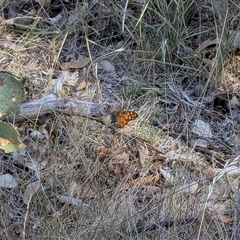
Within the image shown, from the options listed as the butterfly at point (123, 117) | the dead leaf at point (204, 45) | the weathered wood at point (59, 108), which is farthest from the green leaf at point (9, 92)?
the dead leaf at point (204, 45)

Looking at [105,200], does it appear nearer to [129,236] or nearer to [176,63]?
[129,236]

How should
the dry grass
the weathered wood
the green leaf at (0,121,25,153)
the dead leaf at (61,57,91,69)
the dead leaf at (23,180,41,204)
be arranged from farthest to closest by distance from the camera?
the dead leaf at (61,57,91,69)
the weathered wood
the dead leaf at (23,180,41,204)
the dry grass
the green leaf at (0,121,25,153)

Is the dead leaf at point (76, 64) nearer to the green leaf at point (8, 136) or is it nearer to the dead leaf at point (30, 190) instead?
the dead leaf at point (30, 190)

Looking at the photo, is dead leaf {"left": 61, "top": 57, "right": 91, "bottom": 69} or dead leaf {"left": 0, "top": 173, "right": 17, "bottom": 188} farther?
dead leaf {"left": 61, "top": 57, "right": 91, "bottom": 69}

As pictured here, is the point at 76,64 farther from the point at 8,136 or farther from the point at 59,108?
the point at 8,136

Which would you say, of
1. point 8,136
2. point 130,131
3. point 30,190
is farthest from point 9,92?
point 130,131

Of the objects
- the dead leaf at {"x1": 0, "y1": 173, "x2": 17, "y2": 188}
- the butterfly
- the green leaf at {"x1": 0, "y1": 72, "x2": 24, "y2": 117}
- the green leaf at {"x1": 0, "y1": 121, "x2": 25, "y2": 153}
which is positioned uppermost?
the green leaf at {"x1": 0, "y1": 121, "x2": 25, "y2": 153}

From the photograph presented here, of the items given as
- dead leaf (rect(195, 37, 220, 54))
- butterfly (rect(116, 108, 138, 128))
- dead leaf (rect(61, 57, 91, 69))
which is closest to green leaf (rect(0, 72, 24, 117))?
butterfly (rect(116, 108, 138, 128))

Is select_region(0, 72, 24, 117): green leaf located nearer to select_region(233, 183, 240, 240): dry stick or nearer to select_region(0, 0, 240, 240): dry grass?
select_region(0, 0, 240, 240): dry grass
